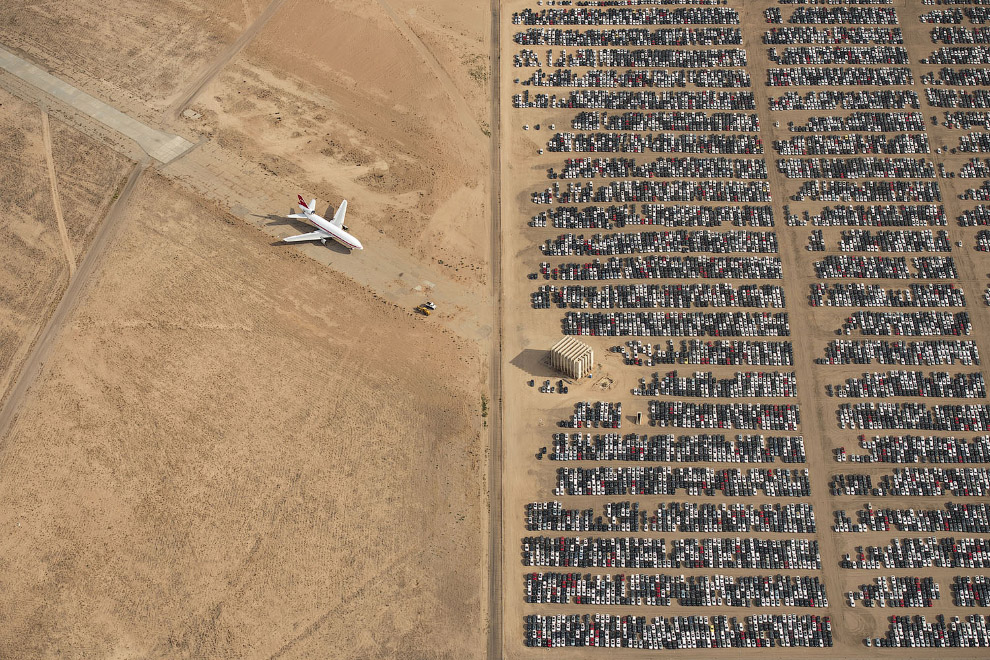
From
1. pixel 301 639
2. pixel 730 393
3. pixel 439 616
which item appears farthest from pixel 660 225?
pixel 301 639

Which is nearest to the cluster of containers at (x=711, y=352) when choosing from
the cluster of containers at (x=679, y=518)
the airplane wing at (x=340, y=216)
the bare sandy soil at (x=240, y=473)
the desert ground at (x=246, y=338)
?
the cluster of containers at (x=679, y=518)

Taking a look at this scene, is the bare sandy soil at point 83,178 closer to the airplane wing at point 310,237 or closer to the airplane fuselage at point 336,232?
the airplane wing at point 310,237

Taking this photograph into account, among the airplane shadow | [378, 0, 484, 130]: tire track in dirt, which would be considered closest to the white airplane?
the airplane shadow

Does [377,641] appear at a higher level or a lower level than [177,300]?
lower

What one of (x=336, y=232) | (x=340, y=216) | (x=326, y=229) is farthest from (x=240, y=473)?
(x=340, y=216)

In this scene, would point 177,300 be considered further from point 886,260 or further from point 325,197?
point 886,260

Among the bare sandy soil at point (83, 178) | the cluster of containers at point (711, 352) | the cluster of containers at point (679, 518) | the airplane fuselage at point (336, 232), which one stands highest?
the bare sandy soil at point (83, 178)

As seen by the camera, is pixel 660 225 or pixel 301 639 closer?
pixel 301 639
